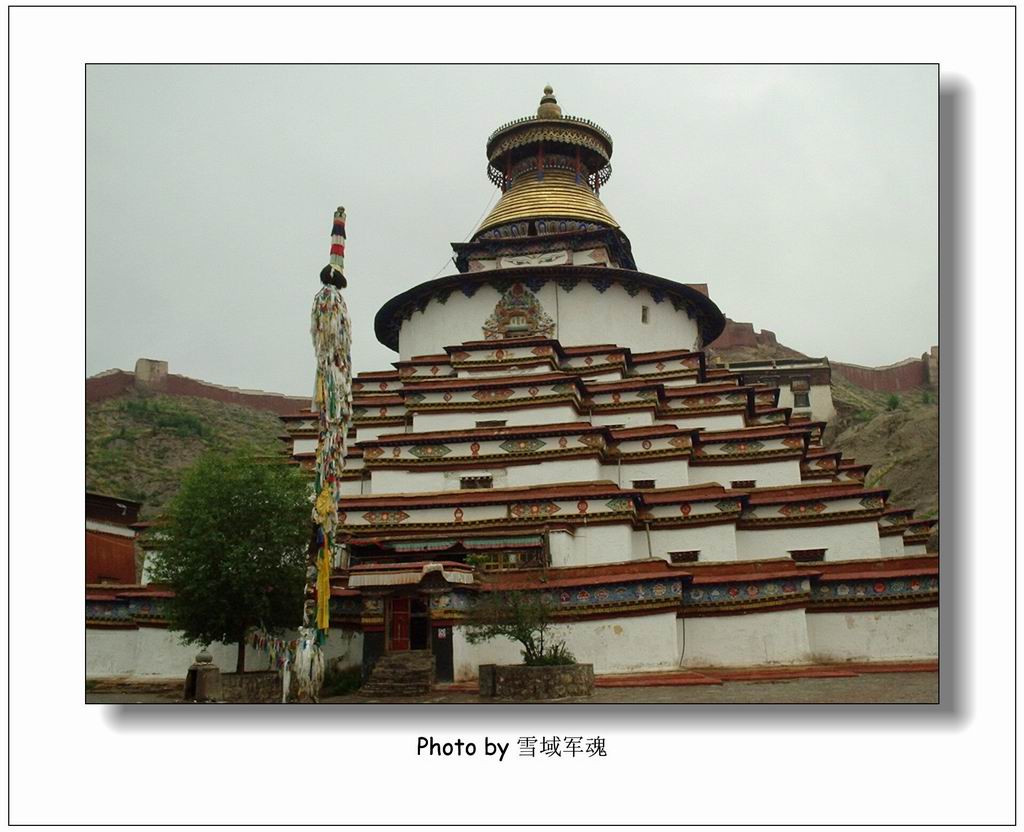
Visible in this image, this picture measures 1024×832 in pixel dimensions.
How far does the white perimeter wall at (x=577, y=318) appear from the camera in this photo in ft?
68.3

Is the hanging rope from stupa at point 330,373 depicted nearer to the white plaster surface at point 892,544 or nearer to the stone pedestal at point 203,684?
the stone pedestal at point 203,684

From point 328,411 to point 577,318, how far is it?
10.2 m

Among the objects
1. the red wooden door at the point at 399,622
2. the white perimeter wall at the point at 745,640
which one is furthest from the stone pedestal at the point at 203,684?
the white perimeter wall at the point at 745,640

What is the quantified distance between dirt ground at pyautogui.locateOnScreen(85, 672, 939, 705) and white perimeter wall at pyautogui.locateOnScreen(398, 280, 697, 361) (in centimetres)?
996

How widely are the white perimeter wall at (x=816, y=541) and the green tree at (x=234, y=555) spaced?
7.21 meters

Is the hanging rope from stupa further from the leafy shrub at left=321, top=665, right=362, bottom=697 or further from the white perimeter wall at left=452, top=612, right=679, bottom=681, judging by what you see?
the white perimeter wall at left=452, top=612, right=679, bottom=681

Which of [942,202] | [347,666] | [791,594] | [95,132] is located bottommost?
[347,666]

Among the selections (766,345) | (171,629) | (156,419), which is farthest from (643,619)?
(766,345)

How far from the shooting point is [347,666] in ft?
44.2

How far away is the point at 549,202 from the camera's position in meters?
23.6

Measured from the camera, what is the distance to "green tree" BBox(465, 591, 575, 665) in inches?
467

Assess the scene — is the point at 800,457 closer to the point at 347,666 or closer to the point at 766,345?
the point at 347,666

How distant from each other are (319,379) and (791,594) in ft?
24.1

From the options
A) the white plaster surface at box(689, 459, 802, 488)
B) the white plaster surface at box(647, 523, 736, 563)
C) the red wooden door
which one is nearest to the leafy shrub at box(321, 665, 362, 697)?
the red wooden door
